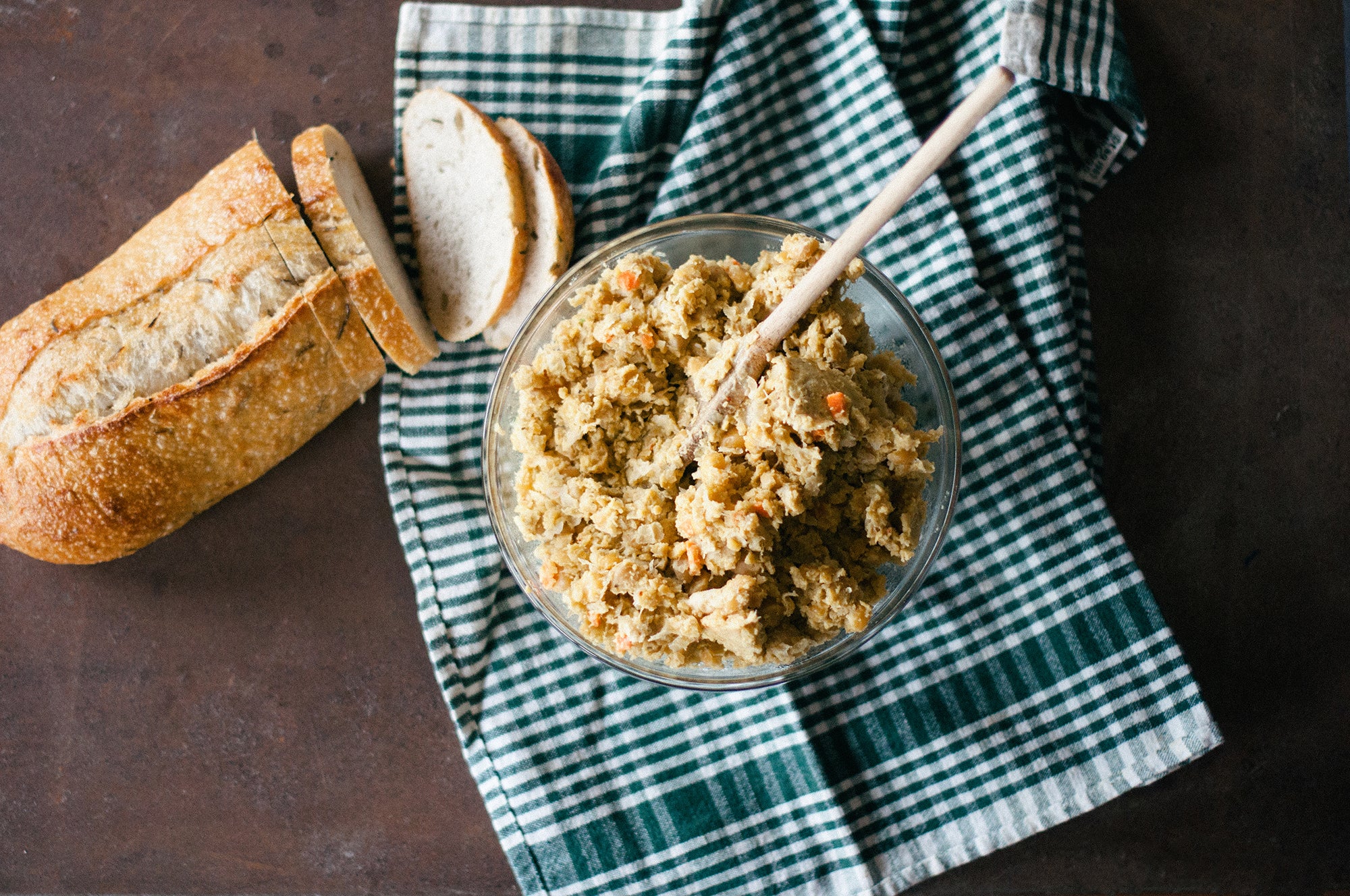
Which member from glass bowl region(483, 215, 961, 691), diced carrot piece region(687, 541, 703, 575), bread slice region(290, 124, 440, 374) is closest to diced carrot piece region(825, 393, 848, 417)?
diced carrot piece region(687, 541, 703, 575)

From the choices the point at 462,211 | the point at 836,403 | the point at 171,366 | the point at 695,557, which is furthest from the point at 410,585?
the point at 836,403

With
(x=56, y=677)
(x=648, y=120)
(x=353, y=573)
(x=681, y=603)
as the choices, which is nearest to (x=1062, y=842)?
(x=681, y=603)

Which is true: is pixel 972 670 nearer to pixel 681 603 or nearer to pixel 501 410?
pixel 681 603

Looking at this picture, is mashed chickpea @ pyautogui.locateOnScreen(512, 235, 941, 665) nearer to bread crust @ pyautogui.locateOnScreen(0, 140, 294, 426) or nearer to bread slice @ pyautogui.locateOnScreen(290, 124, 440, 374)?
bread slice @ pyautogui.locateOnScreen(290, 124, 440, 374)

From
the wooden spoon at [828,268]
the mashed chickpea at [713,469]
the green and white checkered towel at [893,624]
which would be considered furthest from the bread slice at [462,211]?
the wooden spoon at [828,268]

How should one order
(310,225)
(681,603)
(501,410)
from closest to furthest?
1. (681,603)
2. (501,410)
3. (310,225)

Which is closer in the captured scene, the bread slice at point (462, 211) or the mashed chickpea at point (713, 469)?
the mashed chickpea at point (713, 469)

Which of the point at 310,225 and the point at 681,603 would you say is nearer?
the point at 681,603

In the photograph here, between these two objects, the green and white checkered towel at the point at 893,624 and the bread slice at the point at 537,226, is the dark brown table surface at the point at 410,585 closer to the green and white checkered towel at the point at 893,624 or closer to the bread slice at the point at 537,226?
the green and white checkered towel at the point at 893,624
